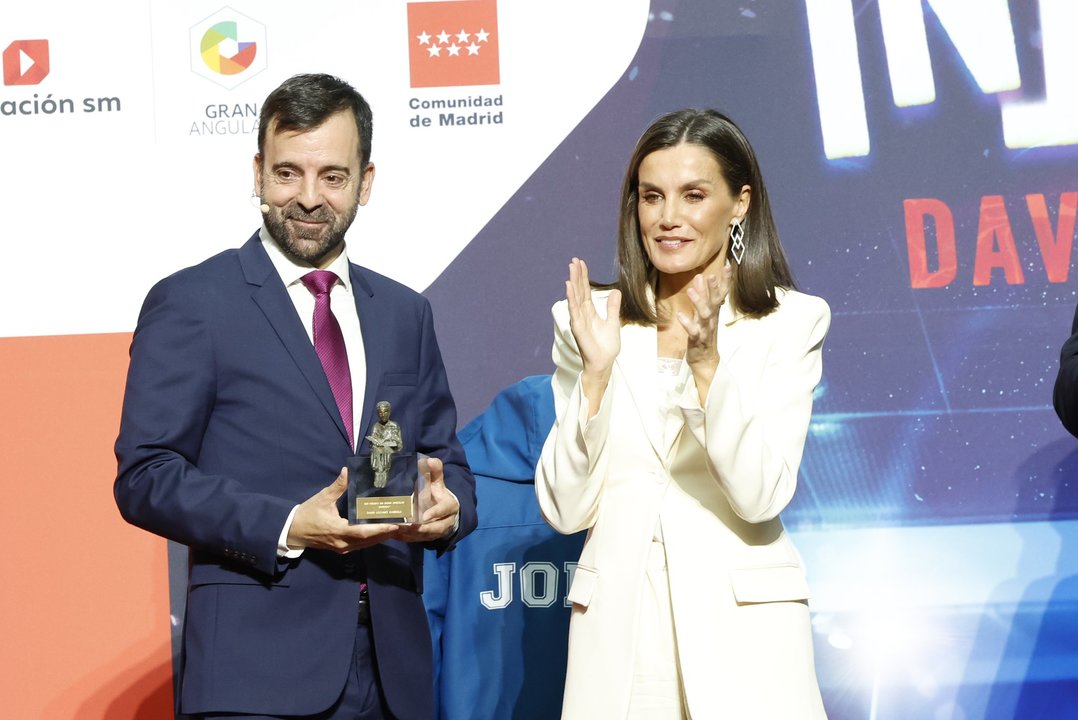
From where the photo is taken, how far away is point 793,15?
3.85 meters

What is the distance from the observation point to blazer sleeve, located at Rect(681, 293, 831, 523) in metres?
2.17

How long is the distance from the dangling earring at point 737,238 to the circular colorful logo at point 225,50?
1.87 metres

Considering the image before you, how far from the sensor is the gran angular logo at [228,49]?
12.5 ft

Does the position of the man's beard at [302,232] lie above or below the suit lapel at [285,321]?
above

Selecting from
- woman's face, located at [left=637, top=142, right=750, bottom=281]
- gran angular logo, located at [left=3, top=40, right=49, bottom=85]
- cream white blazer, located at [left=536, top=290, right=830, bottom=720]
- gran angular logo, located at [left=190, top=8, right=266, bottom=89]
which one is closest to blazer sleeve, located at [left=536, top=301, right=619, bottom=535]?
cream white blazer, located at [left=536, top=290, right=830, bottom=720]

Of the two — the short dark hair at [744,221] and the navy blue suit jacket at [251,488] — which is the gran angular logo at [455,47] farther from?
the navy blue suit jacket at [251,488]

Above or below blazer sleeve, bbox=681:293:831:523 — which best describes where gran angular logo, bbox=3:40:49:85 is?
above

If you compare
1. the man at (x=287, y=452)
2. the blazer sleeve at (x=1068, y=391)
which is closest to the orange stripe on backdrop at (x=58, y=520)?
the man at (x=287, y=452)

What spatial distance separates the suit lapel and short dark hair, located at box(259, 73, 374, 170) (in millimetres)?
263

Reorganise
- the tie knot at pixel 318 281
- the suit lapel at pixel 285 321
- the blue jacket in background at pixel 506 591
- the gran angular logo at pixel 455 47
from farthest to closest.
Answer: the gran angular logo at pixel 455 47
the blue jacket in background at pixel 506 591
the tie knot at pixel 318 281
the suit lapel at pixel 285 321

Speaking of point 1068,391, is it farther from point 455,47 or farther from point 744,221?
point 455,47

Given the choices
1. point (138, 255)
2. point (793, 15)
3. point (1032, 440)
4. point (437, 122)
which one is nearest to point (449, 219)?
point (437, 122)

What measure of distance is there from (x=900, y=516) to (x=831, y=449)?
28 centimetres

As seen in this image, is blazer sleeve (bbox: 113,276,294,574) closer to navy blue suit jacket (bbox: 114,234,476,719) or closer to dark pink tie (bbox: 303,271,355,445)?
navy blue suit jacket (bbox: 114,234,476,719)
